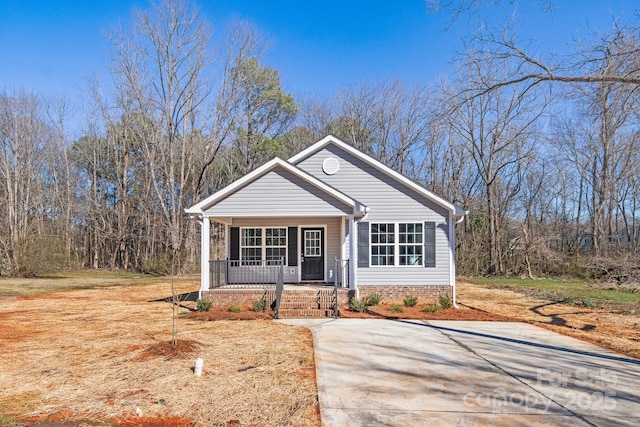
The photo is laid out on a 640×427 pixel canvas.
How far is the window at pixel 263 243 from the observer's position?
49.0ft

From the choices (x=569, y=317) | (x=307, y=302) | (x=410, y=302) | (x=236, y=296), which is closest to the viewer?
(x=569, y=317)

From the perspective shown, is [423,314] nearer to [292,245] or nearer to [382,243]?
[382,243]

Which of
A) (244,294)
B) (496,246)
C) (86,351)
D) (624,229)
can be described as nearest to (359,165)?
(244,294)

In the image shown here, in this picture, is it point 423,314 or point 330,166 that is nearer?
point 423,314

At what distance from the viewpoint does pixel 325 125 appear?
33719 mm

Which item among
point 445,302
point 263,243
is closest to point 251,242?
point 263,243

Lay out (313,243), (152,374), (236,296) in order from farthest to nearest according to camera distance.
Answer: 1. (313,243)
2. (236,296)
3. (152,374)

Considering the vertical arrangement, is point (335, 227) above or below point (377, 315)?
above

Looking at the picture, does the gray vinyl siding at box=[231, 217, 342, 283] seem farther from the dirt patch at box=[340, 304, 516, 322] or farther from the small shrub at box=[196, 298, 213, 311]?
the small shrub at box=[196, 298, 213, 311]

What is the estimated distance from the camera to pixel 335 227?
1504cm

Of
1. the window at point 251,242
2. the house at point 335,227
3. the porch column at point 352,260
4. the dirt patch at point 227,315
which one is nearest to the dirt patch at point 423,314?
the porch column at point 352,260

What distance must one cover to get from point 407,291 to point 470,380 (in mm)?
8301

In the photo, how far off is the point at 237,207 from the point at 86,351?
19.7 ft

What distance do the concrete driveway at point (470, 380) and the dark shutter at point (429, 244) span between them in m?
4.70
